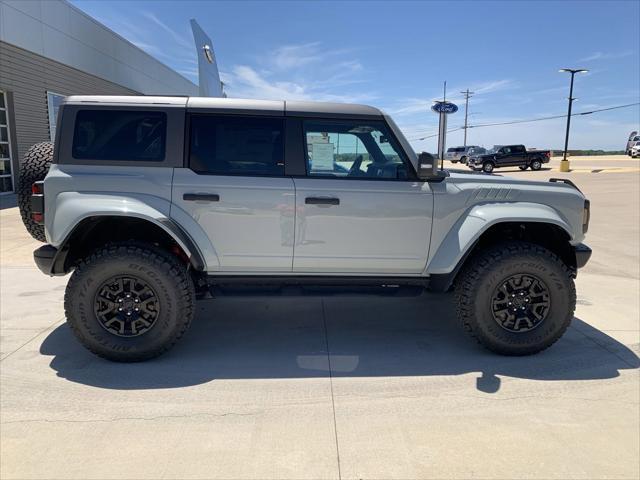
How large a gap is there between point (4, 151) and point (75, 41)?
5.26 meters

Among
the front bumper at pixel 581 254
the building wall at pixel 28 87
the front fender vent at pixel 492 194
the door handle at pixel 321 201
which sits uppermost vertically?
the building wall at pixel 28 87

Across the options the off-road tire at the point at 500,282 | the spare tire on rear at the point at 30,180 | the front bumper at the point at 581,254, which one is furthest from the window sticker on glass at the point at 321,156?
the spare tire on rear at the point at 30,180

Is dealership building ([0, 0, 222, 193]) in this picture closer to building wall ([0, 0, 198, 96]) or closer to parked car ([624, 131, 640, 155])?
building wall ([0, 0, 198, 96])

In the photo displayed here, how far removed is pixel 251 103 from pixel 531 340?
115 inches

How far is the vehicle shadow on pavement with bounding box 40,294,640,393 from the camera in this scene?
342 centimetres

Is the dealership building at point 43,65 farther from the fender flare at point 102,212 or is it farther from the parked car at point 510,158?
the parked car at point 510,158

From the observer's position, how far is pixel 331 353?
3.77m

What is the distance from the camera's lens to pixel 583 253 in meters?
3.75

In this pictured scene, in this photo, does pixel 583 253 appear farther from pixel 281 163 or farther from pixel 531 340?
pixel 281 163

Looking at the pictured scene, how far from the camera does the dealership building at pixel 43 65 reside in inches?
518

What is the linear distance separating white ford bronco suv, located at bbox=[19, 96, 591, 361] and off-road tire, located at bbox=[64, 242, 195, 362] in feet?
0.03

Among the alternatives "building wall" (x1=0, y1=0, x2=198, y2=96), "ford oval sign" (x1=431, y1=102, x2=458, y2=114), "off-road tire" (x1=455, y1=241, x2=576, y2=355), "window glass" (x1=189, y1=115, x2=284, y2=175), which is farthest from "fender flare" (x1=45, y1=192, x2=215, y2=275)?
"building wall" (x1=0, y1=0, x2=198, y2=96)

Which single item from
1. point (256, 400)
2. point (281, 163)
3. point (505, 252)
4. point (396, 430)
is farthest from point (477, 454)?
point (281, 163)

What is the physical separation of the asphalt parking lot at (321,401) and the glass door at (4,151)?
11358 millimetres
